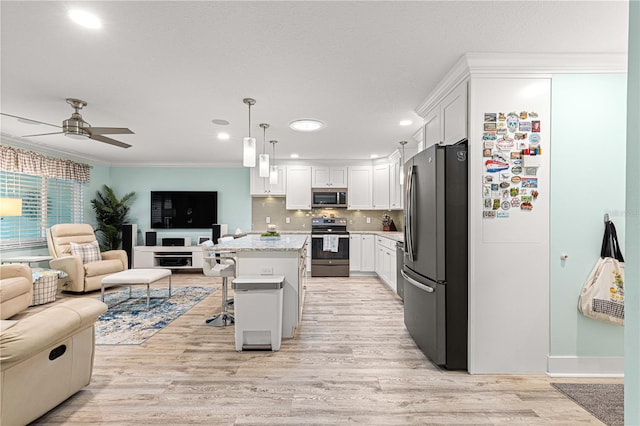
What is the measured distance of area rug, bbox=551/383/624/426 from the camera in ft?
6.11

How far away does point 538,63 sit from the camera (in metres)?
2.30

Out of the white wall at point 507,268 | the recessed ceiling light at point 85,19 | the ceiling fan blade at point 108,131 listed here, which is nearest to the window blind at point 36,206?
the ceiling fan blade at point 108,131

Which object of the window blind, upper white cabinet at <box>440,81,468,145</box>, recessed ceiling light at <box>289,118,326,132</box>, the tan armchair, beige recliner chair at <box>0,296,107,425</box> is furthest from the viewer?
the window blind

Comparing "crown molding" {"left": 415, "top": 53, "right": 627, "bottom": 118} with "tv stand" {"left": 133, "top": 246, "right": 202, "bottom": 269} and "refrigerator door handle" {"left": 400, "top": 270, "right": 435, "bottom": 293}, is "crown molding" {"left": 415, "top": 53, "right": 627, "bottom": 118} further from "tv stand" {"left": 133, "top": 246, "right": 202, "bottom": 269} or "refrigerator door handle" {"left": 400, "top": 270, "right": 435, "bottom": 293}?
"tv stand" {"left": 133, "top": 246, "right": 202, "bottom": 269}

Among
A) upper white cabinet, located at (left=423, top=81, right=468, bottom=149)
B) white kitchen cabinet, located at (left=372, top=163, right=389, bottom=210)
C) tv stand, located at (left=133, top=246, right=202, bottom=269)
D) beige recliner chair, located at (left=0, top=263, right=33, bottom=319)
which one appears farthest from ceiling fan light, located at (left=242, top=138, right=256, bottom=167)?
tv stand, located at (left=133, top=246, right=202, bottom=269)

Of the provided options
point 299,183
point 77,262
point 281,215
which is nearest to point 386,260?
point 299,183

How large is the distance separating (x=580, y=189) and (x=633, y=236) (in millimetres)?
1969

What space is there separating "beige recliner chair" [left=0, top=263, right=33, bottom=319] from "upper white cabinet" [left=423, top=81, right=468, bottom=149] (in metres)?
4.76

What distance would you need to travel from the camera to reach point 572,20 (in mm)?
1869

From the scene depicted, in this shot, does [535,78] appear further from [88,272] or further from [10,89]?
[88,272]

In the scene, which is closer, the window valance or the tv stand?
the window valance

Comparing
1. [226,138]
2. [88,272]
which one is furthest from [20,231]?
[226,138]

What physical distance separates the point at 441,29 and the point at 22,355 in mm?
2952

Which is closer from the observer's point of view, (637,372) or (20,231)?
(637,372)
